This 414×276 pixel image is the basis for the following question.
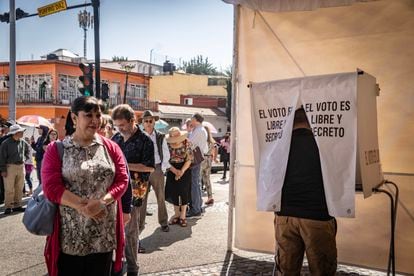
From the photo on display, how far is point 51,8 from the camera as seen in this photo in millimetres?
14344

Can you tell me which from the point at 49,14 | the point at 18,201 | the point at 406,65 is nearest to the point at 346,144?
the point at 406,65

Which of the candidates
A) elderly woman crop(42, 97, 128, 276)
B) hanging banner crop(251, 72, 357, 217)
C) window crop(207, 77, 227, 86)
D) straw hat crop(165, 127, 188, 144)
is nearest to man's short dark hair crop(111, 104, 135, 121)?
elderly woman crop(42, 97, 128, 276)

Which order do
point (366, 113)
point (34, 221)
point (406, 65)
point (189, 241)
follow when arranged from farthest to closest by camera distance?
point (189, 241) < point (406, 65) < point (366, 113) < point (34, 221)

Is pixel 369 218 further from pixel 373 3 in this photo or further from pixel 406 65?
pixel 373 3

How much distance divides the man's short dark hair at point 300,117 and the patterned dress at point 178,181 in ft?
13.1

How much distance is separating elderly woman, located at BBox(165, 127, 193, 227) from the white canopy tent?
1942 millimetres

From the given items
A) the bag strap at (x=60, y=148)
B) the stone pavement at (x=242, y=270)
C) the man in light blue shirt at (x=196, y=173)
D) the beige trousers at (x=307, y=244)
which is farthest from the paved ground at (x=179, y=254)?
the bag strap at (x=60, y=148)

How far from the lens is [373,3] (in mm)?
4879

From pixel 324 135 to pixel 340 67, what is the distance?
1.89 m

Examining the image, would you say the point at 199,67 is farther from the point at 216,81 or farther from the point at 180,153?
the point at 180,153

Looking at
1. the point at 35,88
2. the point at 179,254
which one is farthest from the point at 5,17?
the point at 35,88

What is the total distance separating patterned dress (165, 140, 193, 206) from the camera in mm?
7621

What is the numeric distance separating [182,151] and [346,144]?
4402 millimetres

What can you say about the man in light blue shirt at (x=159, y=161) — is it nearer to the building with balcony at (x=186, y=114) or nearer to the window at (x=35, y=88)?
the building with balcony at (x=186, y=114)
